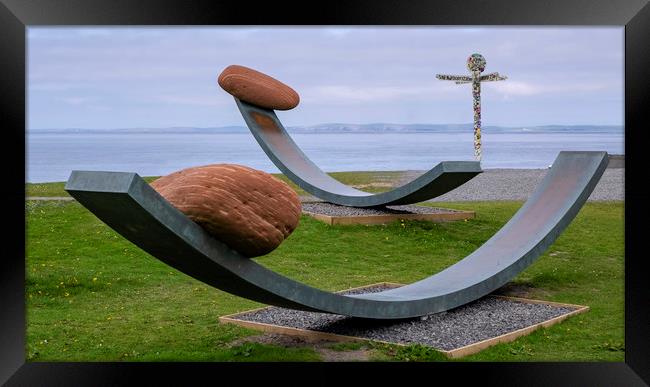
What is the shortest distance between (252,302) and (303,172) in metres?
4.08

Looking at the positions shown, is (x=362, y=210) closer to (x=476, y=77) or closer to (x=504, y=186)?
(x=504, y=186)

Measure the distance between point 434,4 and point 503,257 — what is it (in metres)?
2.71

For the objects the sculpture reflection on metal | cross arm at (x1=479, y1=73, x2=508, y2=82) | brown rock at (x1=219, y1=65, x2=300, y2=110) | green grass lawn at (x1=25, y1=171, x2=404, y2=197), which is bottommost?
the sculpture reflection on metal

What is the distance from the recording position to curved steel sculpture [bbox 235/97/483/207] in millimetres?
9703

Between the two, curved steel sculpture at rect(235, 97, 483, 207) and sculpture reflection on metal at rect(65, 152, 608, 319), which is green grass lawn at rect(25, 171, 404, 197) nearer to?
curved steel sculpture at rect(235, 97, 483, 207)

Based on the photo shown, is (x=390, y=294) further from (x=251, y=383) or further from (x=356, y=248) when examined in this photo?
(x=356, y=248)

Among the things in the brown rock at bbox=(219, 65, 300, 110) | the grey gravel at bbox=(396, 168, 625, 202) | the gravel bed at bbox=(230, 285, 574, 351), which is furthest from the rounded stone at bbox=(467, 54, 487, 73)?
the gravel bed at bbox=(230, 285, 574, 351)

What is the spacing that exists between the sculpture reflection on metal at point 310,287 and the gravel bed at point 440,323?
0.13 meters

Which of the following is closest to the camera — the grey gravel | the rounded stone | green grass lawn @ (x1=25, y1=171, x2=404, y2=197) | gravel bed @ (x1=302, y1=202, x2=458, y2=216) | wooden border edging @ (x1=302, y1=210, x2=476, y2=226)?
wooden border edging @ (x1=302, y1=210, x2=476, y2=226)

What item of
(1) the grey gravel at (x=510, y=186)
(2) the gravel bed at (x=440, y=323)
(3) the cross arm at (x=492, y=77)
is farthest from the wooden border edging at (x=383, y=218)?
(3) the cross arm at (x=492, y=77)

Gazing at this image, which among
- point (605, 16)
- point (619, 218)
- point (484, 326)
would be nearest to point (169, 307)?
point (484, 326)

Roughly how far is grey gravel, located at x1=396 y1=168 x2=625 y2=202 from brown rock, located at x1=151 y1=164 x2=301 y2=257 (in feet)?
31.4

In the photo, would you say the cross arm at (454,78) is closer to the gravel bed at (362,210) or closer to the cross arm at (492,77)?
the cross arm at (492,77)

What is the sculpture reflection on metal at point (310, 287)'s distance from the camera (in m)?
3.65
